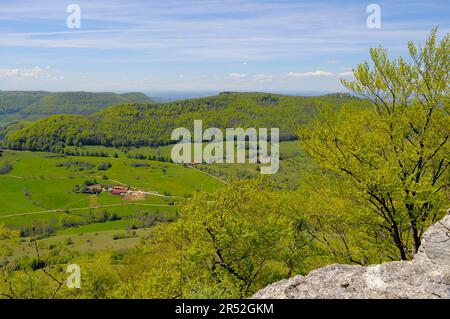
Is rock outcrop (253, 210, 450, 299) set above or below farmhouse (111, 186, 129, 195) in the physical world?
above

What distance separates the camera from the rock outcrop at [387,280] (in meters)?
11.1

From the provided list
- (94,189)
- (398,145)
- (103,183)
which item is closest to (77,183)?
(103,183)

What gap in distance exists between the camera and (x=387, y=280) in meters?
11.7

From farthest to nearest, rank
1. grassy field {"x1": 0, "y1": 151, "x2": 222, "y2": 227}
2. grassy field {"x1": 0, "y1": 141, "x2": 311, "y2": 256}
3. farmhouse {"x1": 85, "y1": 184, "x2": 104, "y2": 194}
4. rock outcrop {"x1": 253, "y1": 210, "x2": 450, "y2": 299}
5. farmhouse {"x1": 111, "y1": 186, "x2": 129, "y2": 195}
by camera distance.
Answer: farmhouse {"x1": 111, "y1": 186, "x2": 129, "y2": 195} → farmhouse {"x1": 85, "y1": 184, "x2": 104, "y2": 194} → grassy field {"x1": 0, "y1": 151, "x2": 222, "y2": 227} → grassy field {"x1": 0, "y1": 141, "x2": 311, "y2": 256} → rock outcrop {"x1": 253, "y1": 210, "x2": 450, "y2": 299}

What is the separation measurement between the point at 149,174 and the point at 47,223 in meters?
53.6

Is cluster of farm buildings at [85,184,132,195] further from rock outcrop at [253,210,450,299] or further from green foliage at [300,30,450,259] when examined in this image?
rock outcrop at [253,210,450,299]

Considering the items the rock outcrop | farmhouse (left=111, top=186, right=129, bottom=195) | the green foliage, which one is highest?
the green foliage

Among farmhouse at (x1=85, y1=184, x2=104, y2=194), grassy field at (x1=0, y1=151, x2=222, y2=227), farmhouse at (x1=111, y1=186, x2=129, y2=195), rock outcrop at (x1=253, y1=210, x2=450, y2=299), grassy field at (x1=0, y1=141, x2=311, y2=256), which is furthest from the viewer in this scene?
farmhouse at (x1=111, y1=186, x2=129, y2=195)

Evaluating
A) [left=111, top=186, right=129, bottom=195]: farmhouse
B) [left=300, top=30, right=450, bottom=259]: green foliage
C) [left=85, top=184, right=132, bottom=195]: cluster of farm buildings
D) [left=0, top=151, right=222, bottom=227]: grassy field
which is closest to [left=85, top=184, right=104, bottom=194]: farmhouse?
[left=85, top=184, right=132, bottom=195]: cluster of farm buildings

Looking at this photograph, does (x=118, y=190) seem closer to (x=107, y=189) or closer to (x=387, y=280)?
(x=107, y=189)

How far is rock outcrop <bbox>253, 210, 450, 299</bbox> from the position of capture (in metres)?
11.1

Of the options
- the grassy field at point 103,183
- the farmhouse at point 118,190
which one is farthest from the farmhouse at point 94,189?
the farmhouse at point 118,190
